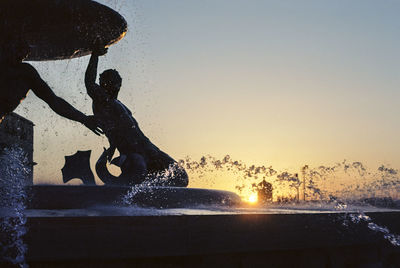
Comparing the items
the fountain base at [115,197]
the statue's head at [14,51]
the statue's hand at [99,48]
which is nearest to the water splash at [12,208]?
the fountain base at [115,197]

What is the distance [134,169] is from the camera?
7.61 meters

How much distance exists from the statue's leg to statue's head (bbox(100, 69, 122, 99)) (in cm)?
121

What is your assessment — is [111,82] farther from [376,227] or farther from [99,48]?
[376,227]

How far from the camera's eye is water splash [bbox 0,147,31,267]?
3170 millimetres

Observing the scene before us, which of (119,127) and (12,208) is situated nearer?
(12,208)

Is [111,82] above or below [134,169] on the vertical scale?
above

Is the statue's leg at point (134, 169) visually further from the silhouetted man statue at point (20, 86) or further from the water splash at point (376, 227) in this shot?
the water splash at point (376, 227)

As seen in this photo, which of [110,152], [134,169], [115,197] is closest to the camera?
[115,197]

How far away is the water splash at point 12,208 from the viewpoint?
10.4 feet

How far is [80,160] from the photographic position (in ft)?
25.6

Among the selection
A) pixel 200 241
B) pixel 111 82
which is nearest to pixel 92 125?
pixel 111 82

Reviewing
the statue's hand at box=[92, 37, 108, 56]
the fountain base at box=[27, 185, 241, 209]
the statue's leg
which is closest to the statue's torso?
the statue's leg

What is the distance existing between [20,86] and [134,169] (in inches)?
87.3

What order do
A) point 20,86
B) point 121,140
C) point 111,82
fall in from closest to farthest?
1. point 20,86
2. point 121,140
3. point 111,82
